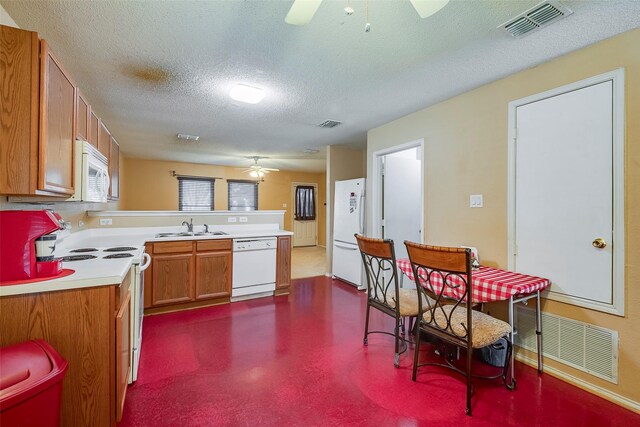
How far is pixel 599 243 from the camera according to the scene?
6.46ft

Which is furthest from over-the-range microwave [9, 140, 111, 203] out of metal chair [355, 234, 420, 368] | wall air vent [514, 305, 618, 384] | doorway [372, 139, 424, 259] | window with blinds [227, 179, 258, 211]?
window with blinds [227, 179, 258, 211]

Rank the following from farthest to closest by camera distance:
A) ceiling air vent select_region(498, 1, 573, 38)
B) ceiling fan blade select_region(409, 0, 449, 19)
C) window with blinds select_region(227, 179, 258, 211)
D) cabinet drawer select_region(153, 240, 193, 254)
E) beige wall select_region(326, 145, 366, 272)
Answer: window with blinds select_region(227, 179, 258, 211) → beige wall select_region(326, 145, 366, 272) → cabinet drawer select_region(153, 240, 193, 254) → ceiling air vent select_region(498, 1, 573, 38) → ceiling fan blade select_region(409, 0, 449, 19)

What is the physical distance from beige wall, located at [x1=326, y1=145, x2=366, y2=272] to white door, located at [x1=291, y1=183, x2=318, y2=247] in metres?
3.65

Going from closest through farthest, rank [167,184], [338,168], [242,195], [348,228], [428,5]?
[428,5] < [348,228] < [338,168] < [167,184] < [242,195]

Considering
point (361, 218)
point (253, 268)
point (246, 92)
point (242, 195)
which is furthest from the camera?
point (242, 195)

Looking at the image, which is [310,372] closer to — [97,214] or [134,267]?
[134,267]

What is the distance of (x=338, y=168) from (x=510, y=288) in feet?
12.0

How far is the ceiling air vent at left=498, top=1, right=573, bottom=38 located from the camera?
1624mm

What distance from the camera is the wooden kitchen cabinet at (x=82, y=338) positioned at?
1346 millimetres

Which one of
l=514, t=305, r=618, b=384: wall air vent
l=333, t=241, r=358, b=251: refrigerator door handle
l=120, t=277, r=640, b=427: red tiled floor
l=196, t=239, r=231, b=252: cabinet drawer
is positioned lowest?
l=120, t=277, r=640, b=427: red tiled floor

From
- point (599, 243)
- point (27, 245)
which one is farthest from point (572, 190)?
point (27, 245)

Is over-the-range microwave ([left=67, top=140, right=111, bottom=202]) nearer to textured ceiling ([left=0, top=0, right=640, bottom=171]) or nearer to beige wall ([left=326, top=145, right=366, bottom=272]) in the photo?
textured ceiling ([left=0, top=0, right=640, bottom=171])

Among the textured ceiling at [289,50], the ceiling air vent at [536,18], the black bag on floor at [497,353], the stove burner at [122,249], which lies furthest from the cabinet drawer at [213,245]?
the ceiling air vent at [536,18]

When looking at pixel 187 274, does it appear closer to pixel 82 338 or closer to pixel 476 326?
pixel 82 338
